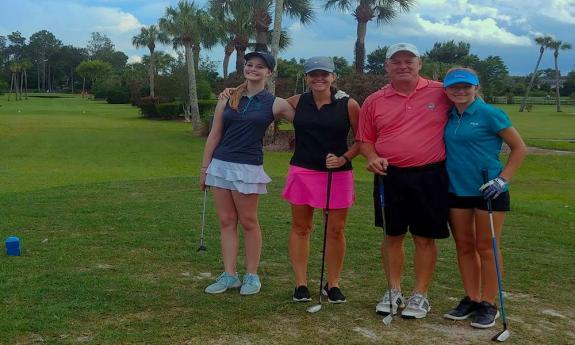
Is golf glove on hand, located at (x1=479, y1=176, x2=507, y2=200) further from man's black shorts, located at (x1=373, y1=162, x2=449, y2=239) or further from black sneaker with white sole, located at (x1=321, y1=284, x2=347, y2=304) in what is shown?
black sneaker with white sole, located at (x1=321, y1=284, x2=347, y2=304)

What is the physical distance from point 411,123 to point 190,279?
8.19 ft

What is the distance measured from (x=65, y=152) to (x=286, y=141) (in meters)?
9.10

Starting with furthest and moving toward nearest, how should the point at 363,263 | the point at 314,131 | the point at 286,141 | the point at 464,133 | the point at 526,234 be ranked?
the point at 286,141, the point at 526,234, the point at 363,263, the point at 314,131, the point at 464,133

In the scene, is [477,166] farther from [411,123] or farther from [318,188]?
[318,188]

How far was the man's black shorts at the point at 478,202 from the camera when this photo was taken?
426 cm

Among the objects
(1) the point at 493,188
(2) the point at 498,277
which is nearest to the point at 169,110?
(2) the point at 498,277

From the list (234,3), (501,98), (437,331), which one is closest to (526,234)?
(437,331)

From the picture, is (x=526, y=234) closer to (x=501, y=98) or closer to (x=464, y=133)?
(x=464, y=133)

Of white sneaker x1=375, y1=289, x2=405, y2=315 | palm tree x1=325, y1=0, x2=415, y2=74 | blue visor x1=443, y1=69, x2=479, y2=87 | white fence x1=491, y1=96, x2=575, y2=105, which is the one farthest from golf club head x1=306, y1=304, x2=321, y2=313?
white fence x1=491, y1=96, x2=575, y2=105

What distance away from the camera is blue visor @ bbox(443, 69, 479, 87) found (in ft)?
13.7

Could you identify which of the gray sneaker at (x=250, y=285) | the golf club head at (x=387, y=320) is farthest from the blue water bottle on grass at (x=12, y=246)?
the golf club head at (x=387, y=320)

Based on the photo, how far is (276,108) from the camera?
190 inches

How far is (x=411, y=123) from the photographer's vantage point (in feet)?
14.1

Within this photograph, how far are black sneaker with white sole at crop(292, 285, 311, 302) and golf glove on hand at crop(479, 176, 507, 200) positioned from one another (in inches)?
62.5
